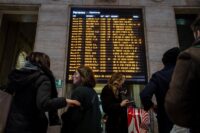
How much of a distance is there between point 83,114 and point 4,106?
90 cm

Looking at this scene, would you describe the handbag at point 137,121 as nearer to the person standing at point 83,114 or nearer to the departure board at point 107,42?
the departure board at point 107,42

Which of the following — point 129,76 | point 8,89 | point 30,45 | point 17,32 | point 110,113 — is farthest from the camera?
point 30,45

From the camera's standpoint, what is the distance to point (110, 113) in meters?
3.87

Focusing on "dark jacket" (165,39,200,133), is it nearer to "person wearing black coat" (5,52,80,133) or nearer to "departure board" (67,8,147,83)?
"person wearing black coat" (5,52,80,133)

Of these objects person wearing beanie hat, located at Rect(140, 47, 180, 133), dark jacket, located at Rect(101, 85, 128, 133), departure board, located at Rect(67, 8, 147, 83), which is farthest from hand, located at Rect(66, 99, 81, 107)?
departure board, located at Rect(67, 8, 147, 83)

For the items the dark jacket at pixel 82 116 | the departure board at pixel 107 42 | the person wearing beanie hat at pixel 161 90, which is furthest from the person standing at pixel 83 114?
the departure board at pixel 107 42

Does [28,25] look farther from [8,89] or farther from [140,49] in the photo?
[8,89]

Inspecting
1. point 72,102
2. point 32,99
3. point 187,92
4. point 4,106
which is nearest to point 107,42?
point 72,102

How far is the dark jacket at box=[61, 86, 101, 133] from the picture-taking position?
9.47ft

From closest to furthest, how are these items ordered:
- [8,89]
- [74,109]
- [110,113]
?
1. [8,89]
2. [74,109]
3. [110,113]

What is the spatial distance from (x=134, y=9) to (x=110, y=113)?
3678 mm

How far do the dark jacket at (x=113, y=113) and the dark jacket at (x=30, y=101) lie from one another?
1305 mm

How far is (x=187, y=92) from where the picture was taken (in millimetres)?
1374

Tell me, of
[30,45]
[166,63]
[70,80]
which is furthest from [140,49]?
[30,45]
